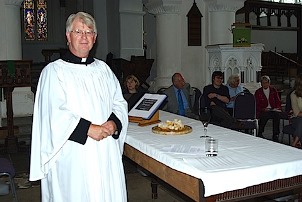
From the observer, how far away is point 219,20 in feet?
37.8

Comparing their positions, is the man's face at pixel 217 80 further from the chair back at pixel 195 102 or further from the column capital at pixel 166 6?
the column capital at pixel 166 6

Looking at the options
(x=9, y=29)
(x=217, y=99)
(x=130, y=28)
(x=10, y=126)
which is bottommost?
(x=10, y=126)

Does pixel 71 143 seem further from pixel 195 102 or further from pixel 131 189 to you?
pixel 195 102

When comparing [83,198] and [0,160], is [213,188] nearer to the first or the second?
[83,198]

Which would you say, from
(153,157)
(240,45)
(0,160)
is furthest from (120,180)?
(240,45)

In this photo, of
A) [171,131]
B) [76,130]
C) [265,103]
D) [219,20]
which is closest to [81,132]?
[76,130]

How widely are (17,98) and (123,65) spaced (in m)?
3.61

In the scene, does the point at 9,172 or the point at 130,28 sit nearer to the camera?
the point at 9,172

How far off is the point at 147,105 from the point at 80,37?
1.36m

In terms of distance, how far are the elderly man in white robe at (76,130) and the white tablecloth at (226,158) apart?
0.38 meters

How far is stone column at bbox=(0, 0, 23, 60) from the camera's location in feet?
31.2

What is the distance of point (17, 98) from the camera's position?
9.75 metres

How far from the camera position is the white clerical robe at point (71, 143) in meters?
2.91

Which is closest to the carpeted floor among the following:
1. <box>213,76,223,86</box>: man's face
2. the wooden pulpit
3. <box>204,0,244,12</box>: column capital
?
the wooden pulpit
